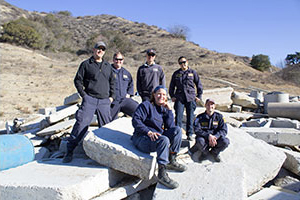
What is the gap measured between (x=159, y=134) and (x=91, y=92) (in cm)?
149

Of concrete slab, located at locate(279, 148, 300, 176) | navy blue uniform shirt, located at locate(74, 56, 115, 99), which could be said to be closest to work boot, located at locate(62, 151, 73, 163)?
navy blue uniform shirt, located at locate(74, 56, 115, 99)

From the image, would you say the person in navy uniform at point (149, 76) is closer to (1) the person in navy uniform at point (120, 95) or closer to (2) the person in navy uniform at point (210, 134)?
(1) the person in navy uniform at point (120, 95)

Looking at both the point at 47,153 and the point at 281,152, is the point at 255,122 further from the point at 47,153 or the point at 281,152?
the point at 47,153

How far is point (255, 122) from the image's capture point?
6.81m

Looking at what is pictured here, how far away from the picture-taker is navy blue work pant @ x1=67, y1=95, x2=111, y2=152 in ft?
13.0

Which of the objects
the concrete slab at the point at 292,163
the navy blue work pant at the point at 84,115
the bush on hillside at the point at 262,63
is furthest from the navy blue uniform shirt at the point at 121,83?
the bush on hillside at the point at 262,63

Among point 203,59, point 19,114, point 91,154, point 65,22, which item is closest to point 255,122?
point 91,154

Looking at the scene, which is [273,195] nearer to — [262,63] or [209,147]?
[209,147]

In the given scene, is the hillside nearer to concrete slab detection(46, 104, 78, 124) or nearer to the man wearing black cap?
concrete slab detection(46, 104, 78, 124)

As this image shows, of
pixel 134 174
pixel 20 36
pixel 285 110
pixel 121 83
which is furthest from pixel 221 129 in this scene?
pixel 20 36

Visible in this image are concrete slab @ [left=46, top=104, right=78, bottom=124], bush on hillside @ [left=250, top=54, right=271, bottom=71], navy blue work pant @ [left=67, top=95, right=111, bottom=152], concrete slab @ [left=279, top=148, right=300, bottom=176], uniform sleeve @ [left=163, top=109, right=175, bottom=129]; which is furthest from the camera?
bush on hillside @ [left=250, top=54, right=271, bottom=71]

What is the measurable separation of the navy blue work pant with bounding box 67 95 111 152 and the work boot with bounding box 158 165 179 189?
59.3 inches

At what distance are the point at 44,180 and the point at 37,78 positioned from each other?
631 inches

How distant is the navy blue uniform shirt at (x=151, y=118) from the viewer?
11.5 ft
